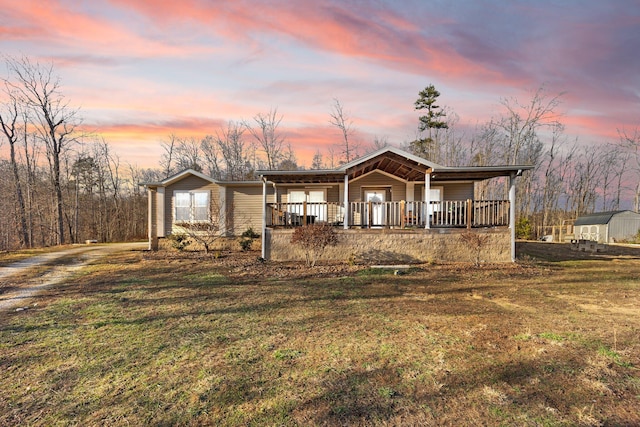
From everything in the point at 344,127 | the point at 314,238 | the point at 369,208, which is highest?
the point at 344,127

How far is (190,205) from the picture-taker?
16719mm

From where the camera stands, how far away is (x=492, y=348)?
14.3ft

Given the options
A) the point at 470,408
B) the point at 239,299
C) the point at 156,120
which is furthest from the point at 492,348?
the point at 156,120

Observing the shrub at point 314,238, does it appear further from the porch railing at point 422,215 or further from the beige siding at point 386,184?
the beige siding at point 386,184

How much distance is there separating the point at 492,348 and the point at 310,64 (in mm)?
12457

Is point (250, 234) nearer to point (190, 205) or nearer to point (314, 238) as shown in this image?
point (190, 205)

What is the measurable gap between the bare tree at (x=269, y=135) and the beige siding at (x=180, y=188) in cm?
1608

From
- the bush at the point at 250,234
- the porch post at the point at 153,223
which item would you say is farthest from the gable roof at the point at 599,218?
the porch post at the point at 153,223

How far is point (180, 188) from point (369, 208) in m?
10.2

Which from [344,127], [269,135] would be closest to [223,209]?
[344,127]

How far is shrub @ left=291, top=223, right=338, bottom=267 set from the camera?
1102 cm

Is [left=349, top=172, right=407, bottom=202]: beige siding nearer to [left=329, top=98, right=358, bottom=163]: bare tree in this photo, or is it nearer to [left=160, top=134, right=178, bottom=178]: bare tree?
[left=329, top=98, right=358, bottom=163]: bare tree

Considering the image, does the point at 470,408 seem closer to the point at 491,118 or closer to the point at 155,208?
the point at 155,208

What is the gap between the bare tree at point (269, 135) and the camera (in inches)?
1248
